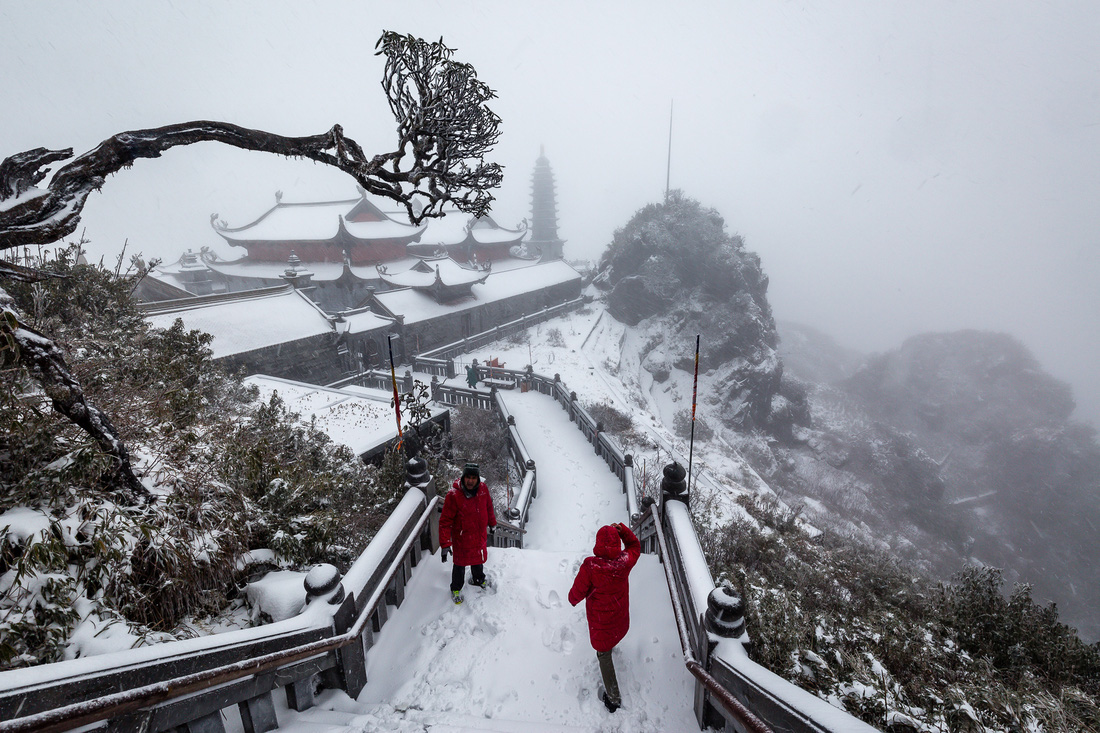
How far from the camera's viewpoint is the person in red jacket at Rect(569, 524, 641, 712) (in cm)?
332

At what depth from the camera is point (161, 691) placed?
1981 millimetres

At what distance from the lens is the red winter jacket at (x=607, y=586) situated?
3.32 meters

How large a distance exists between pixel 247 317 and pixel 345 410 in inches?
351

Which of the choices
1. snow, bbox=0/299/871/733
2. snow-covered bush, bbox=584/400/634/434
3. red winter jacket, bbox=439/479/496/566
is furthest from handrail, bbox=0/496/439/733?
snow-covered bush, bbox=584/400/634/434

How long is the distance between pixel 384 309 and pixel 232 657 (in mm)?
22688

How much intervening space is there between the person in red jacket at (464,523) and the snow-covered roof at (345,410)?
5.68 metres

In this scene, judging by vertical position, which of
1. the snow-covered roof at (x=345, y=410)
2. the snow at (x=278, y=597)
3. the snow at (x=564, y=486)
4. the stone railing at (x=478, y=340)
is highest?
the snow at (x=278, y=597)

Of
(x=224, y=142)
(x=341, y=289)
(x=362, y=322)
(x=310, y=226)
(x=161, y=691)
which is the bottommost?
(x=362, y=322)

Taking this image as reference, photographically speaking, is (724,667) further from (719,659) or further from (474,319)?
(474,319)

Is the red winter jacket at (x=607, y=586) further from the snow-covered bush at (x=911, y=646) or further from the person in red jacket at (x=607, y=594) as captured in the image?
the snow-covered bush at (x=911, y=646)

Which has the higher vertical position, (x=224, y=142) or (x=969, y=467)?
(x=224, y=142)

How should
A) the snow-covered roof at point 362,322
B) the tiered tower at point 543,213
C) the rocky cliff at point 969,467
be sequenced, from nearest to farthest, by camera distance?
the snow-covered roof at point 362,322, the rocky cliff at point 969,467, the tiered tower at point 543,213

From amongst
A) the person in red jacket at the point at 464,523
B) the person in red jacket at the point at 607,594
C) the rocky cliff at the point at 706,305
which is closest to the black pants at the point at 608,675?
the person in red jacket at the point at 607,594

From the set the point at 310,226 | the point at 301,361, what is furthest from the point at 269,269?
the point at 301,361
